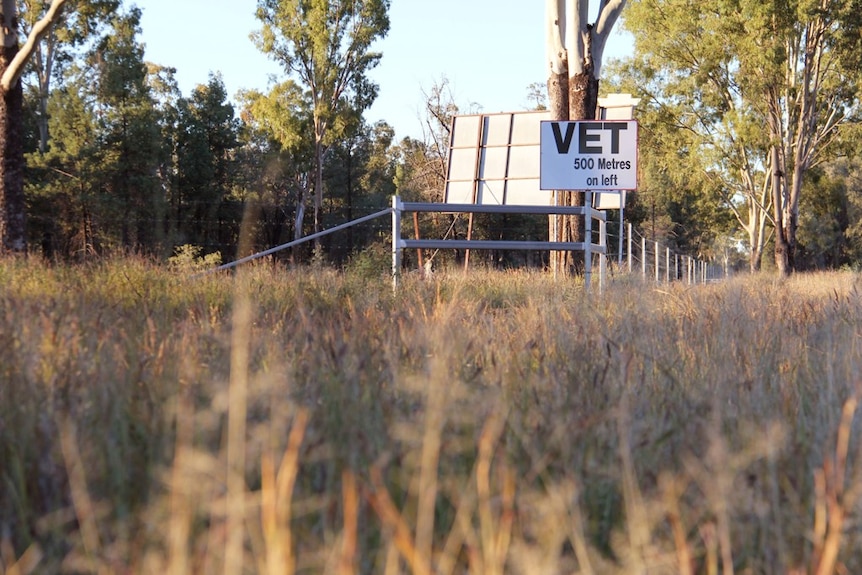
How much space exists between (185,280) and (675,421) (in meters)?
6.52

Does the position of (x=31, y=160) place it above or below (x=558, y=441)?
above

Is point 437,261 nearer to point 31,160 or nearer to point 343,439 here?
point 31,160

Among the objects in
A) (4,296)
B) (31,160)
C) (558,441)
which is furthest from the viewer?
(31,160)

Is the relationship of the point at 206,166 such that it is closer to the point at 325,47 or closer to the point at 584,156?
the point at 325,47

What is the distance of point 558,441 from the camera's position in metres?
2.72

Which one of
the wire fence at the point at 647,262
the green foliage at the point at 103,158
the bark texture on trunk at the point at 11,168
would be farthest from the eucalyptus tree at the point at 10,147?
the green foliage at the point at 103,158

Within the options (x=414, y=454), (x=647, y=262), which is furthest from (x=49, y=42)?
(x=414, y=454)

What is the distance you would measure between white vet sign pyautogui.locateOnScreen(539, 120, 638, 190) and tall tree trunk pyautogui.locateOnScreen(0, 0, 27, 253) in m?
7.54

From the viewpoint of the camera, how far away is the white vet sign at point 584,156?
1049 centimetres

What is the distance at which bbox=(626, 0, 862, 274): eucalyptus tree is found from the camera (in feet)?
93.8

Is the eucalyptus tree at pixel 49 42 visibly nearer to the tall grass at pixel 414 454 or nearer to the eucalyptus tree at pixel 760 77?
the eucalyptus tree at pixel 760 77

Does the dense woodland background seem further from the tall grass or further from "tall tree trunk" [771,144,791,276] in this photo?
the tall grass

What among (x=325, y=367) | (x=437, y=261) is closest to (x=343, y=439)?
(x=325, y=367)

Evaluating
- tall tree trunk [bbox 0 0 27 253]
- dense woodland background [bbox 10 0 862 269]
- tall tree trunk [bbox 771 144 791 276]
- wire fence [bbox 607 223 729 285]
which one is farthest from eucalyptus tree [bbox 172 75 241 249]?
tall tree trunk [bbox 0 0 27 253]
